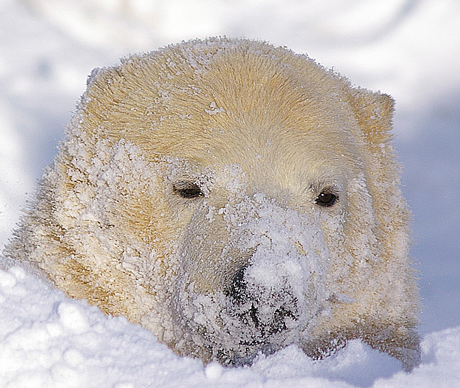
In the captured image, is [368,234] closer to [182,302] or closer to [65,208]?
[182,302]

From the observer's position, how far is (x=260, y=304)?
2607mm

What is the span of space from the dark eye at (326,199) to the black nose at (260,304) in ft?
3.69

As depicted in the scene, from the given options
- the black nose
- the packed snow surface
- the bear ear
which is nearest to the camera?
the packed snow surface

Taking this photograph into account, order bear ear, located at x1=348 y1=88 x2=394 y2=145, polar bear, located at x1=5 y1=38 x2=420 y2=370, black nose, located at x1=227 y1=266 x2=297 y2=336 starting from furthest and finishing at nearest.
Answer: bear ear, located at x1=348 y1=88 x2=394 y2=145 < polar bear, located at x1=5 y1=38 x2=420 y2=370 < black nose, located at x1=227 y1=266 x2=297 y2=336

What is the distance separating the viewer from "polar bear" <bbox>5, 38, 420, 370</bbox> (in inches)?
126

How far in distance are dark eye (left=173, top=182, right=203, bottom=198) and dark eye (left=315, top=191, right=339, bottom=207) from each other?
30.0 inches

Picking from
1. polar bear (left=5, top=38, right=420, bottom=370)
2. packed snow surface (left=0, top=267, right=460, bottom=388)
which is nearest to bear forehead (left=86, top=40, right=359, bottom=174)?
polar bear (left=5, top=38, right=420, bottom=370)

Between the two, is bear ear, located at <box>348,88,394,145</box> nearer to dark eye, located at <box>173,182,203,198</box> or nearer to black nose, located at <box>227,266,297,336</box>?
dark eye, located at <box>173,182,203,198</box>

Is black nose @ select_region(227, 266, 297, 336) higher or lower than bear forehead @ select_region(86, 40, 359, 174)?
lower

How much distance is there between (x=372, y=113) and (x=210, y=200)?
70.1 inches

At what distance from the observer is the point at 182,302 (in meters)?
3.24

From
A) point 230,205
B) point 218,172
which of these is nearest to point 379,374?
point 230,205

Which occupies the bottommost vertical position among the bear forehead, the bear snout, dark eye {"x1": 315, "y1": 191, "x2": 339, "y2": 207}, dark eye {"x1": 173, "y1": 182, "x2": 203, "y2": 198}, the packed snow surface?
the packed snow surface

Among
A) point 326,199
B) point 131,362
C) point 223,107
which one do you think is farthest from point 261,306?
point 223,107
